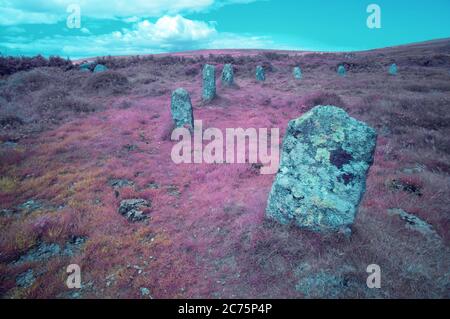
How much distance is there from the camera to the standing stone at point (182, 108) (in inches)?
566

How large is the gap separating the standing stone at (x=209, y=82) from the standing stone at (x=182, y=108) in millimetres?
6561

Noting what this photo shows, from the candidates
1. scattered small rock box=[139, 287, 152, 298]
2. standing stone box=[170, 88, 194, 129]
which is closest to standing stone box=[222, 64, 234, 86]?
standing stone box=[170, 88, 194, 129]

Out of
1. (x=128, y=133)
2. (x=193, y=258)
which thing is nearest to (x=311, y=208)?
(x=193, y=258)

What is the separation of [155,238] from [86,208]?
273 centimetres

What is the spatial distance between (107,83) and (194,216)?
23538 mm

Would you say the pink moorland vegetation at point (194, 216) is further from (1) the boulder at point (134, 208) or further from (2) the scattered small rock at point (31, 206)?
(1) the boulder at point (134, 208)

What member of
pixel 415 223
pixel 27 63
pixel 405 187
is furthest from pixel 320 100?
pixel 27 63

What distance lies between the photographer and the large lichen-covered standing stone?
17.7 ft

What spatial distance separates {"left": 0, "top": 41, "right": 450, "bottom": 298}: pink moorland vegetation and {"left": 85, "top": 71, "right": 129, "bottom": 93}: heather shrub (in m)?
8.53

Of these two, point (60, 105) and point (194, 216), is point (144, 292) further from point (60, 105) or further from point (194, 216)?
point (60, 105)

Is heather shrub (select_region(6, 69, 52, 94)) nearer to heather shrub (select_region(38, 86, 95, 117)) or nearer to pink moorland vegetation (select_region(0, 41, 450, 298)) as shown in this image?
heather shrub (select_region(38, 86, 95, 117))

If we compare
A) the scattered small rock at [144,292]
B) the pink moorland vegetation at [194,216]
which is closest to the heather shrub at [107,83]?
the pink moorland vegetation at [194,216]

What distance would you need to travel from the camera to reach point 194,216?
7328mm

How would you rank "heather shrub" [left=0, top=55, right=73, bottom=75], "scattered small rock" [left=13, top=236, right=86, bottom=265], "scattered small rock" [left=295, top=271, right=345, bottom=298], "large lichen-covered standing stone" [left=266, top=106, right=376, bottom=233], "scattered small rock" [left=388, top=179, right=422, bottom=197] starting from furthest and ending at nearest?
"heather shrub" [left=0, top=55, right=73, bottom=75] < "scattered small rock" [left=388, top=179, right=422, bottom=197] < "scattered small rock" [left=13, top=236, right=86, bottom=265] < "large lichen-covered standing stone" [left=266, top=106, right=376, bottom=233] < "scattered small rock" [left=295, top=271, right=345, bottom=298]
